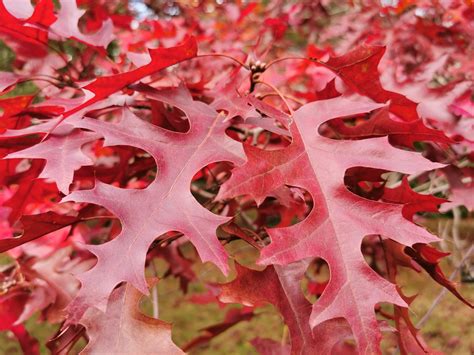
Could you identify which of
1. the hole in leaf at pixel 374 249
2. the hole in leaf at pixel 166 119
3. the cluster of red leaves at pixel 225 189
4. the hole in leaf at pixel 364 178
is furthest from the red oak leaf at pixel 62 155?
the hole in leaf at pixel 374 249

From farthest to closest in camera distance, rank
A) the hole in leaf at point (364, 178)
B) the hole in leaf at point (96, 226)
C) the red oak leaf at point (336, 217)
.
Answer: the hole in leaf at point (96, 226) → the hole in leaf at point (364, 178) → the red oak leaf at point (336, 217)

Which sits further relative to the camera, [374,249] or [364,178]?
[374,249]

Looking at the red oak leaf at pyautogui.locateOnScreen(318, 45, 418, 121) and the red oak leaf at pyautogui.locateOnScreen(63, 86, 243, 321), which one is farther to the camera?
the red oak leaf at pyautogui.locateOnScreen(318, 45, 418, 121)

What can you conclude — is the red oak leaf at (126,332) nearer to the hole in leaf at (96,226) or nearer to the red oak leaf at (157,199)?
the red oak leaf at (157,199)

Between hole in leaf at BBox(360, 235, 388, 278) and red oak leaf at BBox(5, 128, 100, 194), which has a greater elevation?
red oak leaf at BBox(5, 128, 100, 194)

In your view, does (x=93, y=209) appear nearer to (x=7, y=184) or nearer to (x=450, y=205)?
(x=7, y=184)

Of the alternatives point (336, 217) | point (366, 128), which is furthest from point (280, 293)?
point (366, 128)

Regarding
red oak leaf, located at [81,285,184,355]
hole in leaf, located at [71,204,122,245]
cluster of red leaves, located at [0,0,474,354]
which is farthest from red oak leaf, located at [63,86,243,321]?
hole in leaf, located at [71,204,122,245]

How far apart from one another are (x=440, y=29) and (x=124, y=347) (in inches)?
73.0

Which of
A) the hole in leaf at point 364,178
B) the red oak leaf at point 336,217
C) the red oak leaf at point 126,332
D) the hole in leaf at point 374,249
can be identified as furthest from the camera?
the hole in leaf at point 374,249

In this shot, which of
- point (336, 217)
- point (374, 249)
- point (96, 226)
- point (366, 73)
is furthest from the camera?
point (374, 249)

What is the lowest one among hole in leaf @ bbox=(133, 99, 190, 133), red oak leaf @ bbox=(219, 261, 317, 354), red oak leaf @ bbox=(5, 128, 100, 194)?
red oak leaf @ bbox=(219, 261, 317, 354)

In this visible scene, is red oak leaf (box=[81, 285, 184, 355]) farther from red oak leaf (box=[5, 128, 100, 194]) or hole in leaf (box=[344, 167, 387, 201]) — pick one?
hole in leaf (box=[344, 167, 387, 201])

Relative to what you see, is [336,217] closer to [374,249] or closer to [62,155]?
[62,155]
